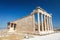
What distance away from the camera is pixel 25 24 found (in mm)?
36250

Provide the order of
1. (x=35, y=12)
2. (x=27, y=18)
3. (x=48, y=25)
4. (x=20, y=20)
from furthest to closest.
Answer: (x=48, y=25)
(x=20, y=20)
(x=27, y=18)
(x=35, y=12)

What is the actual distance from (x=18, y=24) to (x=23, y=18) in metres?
3.42

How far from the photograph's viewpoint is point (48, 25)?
42.3 metres

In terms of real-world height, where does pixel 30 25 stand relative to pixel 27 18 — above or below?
below

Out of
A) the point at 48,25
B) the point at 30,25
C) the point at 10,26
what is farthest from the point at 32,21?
the point at 10,26

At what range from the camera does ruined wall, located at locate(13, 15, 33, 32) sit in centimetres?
3453

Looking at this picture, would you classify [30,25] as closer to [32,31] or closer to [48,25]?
[32,31]

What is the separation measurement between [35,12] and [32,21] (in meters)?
2.92

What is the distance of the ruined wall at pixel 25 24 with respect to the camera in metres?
34.5

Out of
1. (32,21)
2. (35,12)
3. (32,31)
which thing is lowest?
(32,31)

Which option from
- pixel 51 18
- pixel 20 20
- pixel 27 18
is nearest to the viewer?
pixel 27 18

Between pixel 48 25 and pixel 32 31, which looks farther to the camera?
pixel 48 25

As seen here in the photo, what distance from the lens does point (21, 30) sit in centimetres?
3788

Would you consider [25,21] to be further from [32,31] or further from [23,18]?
[32,31]
